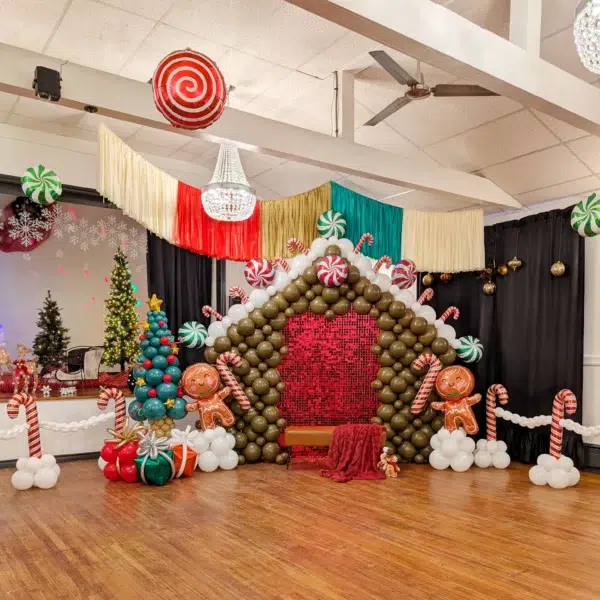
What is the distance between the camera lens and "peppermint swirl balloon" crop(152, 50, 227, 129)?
2912mm

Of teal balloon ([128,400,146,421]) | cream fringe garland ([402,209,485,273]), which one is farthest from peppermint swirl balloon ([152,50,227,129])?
cream fringe garland ([402,209,485,273])

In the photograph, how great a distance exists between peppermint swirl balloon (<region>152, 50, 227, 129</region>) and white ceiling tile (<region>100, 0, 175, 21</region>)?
3.95 ft

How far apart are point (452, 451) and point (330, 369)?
1435mm

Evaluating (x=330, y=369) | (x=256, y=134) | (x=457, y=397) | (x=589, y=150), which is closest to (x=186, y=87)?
(x=256, y=134)

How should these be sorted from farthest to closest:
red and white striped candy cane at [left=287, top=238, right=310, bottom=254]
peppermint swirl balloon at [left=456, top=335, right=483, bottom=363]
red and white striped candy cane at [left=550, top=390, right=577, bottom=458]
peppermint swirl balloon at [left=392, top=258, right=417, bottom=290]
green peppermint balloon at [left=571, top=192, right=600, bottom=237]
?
peppermint swirl balloon at [left=392, top=258, right=417, bottom=290] → peppermint swirl balloon at [left=456, top=335, right=483, bottom=363] → red and white striped candy cane at [left=287, top=238, right=310, bottom=254] → red and white striped candy cane at [left=550, top=390, right=577, bottom=458] → green peppermint balloon at [left=571, top=192, right=600, bottom=237]

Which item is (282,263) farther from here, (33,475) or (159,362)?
(33,475)

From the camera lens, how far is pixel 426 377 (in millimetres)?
5953

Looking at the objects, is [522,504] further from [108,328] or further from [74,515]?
[108,328]

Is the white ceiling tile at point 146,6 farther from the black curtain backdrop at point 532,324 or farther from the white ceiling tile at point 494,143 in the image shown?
the black curtain backdrop at point 532,324

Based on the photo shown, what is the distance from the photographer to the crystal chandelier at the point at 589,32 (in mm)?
2115

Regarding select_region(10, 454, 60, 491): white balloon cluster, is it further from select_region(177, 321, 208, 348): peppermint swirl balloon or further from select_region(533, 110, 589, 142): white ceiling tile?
select_region(533, 110, 589, 142): white ceiling tile

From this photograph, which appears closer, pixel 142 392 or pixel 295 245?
pixel 142 392

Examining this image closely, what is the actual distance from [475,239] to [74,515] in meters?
4.37

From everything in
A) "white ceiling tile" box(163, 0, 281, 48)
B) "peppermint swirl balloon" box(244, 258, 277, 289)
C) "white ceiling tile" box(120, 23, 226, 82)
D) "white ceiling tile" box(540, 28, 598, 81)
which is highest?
"white ceiling tile" box(163, 0, 281, 48)
